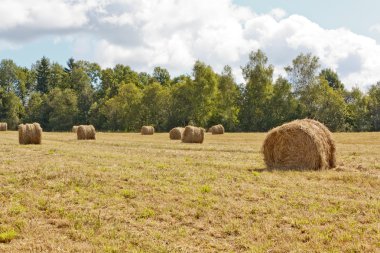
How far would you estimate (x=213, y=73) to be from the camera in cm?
9000

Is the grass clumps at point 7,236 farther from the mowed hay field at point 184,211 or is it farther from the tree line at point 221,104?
the tree line at point 221,104

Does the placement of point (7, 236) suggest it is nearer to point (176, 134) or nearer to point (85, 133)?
point (85, 133)

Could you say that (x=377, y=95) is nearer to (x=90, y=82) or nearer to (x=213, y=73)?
(x=213, y=73)

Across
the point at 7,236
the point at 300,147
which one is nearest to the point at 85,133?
the point at 300,147

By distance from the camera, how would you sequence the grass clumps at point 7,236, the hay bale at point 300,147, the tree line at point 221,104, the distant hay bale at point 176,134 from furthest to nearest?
the tree line at point 221,104 < the distant hay bale at point 176,134 < the hay bale at point 300,147 < the grass clumps at point 7,236

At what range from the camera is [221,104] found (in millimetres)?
90062

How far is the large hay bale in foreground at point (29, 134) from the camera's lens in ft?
103

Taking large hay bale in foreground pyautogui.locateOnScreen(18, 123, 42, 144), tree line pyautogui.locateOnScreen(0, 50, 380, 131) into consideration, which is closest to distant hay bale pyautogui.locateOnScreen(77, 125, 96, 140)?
large hay bale in foreground pyautogui.locateOnScreen(18, 123, 42, 144)

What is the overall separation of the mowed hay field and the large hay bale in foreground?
52.9ft

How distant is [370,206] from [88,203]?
7218 mm

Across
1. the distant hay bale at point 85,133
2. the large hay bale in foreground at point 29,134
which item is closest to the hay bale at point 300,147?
the large hay bale in foreground at point 29,134

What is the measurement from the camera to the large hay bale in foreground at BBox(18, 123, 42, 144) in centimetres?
3131

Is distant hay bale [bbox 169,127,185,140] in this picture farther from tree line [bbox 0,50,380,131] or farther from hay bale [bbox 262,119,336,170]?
tree line [bbox 0,50,380,131]

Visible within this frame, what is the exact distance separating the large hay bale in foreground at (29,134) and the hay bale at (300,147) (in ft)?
62.1
